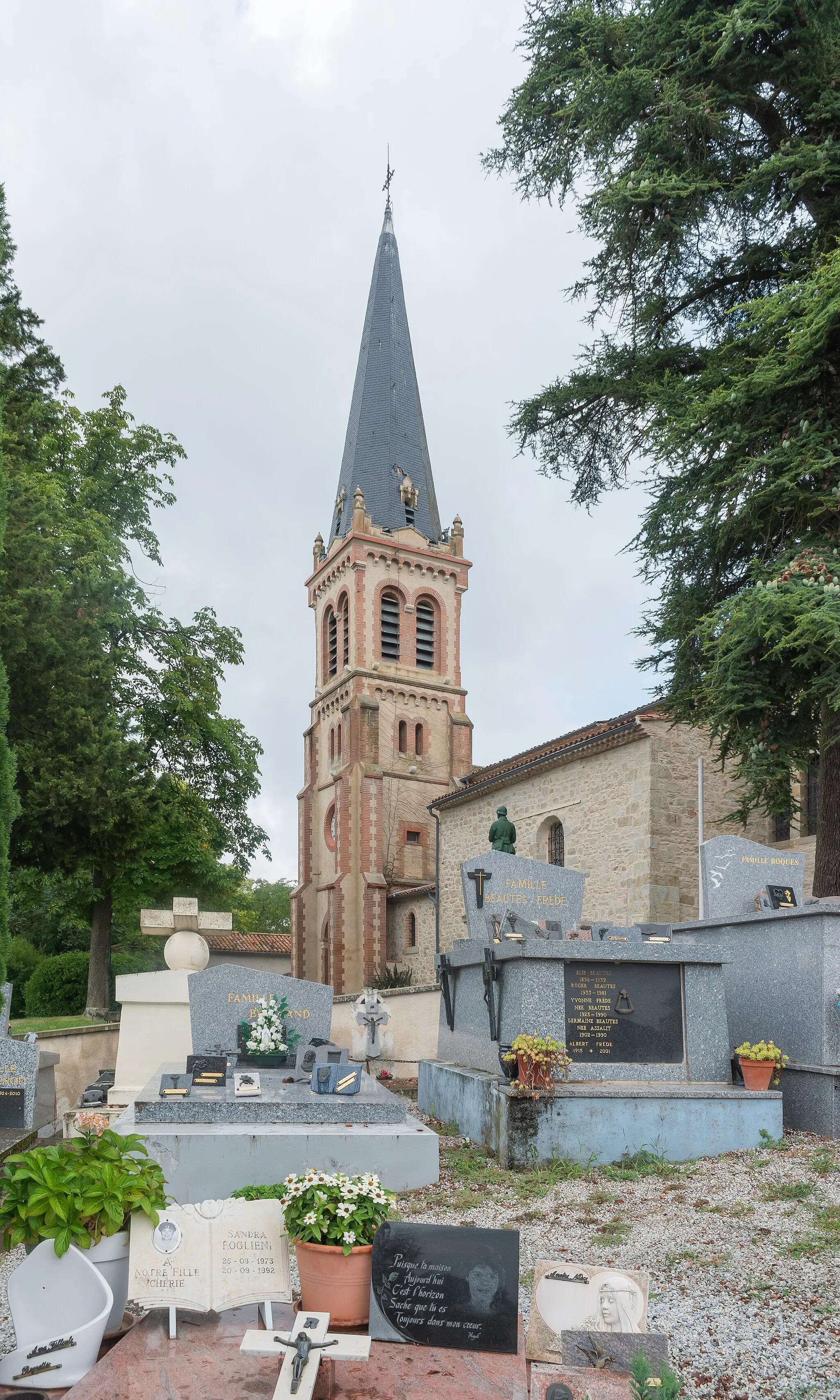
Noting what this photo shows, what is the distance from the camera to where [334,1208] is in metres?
4.02

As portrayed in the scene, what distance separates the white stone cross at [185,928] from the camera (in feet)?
34.9

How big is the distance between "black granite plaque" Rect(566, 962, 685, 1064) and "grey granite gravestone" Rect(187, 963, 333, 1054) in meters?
2.16

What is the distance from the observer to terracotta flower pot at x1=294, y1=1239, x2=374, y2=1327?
3.93 meters

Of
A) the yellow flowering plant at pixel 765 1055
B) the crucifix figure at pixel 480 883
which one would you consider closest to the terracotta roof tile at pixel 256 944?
the crucifix figure at pixel 480 883

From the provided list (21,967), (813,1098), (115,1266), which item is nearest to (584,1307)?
(115,1266)

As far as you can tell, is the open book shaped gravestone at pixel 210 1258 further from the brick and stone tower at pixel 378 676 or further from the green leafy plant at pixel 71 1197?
the brick and stone tower at pixel 378 676

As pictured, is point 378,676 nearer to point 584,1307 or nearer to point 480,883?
point 480,883

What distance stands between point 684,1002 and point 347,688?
31.3 meters

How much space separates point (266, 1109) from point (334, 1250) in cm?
314

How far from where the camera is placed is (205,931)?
11.0m

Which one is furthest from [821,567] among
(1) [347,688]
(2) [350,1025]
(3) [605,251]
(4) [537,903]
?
(1) [347,688]

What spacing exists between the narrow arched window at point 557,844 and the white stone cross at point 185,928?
1280 centimetres

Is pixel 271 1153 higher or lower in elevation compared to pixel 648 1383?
lower

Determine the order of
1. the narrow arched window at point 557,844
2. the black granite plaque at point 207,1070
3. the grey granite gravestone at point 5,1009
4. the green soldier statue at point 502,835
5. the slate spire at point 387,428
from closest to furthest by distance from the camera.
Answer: the black granite plaque at point 207,1070, the grey granite gravestone at point 5,1009, the green soldier statue at point 502,835, the narrow arched window at point 557,844, the slate spire at point 387,428
